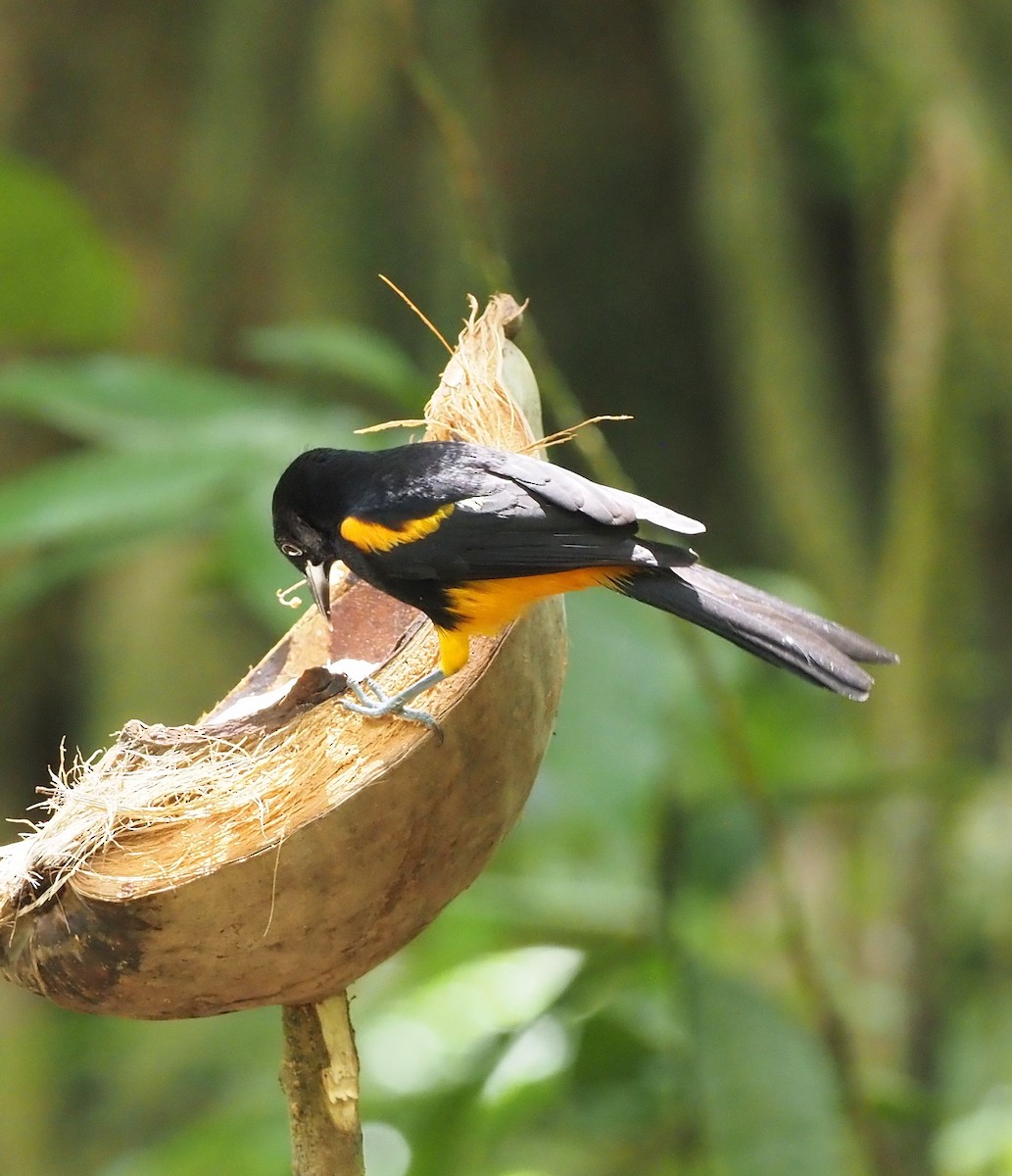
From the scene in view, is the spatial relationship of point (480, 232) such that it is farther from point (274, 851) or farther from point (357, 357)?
point (274, 851)

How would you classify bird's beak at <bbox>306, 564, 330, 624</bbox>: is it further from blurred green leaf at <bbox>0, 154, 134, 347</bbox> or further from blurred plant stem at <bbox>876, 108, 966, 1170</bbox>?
blurred plant stem at <bbox>876, 108, 966, 1170</bbox>

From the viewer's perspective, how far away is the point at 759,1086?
2924 mm

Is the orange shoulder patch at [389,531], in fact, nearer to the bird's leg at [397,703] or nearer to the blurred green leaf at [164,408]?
the bird's leg at [397,703]

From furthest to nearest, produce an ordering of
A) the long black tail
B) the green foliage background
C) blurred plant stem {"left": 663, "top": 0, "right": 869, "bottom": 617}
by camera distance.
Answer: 1. blurred plant stem {"left": 663, "top": 0, "right": 869, "bottom": 617}
2. the green foliage background
3. the long black tail

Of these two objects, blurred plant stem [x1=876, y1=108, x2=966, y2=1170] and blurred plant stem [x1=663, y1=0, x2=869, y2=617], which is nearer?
blurred plant stem [x1=876, y1=108, x2=966, y2=1170]

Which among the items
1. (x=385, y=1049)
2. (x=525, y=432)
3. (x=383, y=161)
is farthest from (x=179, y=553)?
(x=525, y=432)

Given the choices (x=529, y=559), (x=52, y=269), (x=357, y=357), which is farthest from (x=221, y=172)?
(x=529, y=559)

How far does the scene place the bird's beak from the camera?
8.82 feet

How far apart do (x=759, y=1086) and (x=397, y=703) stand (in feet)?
5.09

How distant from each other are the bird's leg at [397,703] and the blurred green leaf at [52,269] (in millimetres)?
2029

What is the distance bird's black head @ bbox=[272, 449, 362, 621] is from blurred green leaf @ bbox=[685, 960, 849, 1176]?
1178 mm

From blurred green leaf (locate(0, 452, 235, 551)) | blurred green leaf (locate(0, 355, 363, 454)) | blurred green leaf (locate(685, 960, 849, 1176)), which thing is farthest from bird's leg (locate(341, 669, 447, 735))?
blurred green leaf (locate(685, 960, 849, 1176))

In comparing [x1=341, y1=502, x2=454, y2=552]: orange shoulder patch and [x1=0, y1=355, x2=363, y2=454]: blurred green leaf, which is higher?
[x1=0, y1=355, x2=363, y2=454]: blurred green leaf

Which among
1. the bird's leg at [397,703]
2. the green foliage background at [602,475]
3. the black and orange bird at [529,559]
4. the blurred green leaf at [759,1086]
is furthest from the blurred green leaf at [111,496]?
the blurred green leaf at [759,1086]
